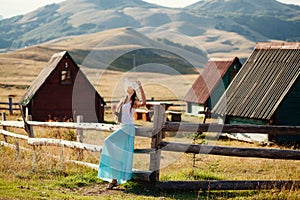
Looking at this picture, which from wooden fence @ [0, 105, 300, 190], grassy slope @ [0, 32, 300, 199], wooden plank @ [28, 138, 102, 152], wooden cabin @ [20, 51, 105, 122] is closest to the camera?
grassy slope @ [0, 32, 300, 199]

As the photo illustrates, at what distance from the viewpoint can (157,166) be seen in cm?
952

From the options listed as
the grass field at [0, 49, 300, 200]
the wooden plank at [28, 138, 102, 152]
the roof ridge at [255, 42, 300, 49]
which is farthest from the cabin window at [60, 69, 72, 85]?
the wooden plank at [28, 138, 102, 152]

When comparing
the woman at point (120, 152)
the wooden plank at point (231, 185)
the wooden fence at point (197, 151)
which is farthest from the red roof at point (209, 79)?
the woman at point (120, 152)

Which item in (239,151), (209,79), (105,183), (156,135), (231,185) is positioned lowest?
(105,183)

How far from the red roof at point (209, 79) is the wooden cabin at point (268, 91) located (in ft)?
27.8

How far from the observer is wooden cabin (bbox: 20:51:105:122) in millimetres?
29062

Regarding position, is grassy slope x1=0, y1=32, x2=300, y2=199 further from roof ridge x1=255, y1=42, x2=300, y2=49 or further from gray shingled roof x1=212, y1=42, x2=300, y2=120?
roof ridge x1=255, y1=42, x2=300, y2=49

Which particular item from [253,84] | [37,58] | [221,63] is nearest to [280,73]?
[253,84]

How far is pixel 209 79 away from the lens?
33.1 m

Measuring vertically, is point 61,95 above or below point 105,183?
above

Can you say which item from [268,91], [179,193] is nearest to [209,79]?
[268,91]

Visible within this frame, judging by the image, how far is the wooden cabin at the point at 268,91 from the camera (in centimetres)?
1992

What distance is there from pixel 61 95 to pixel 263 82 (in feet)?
45.3

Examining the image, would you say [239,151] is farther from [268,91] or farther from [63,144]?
[268,91]
